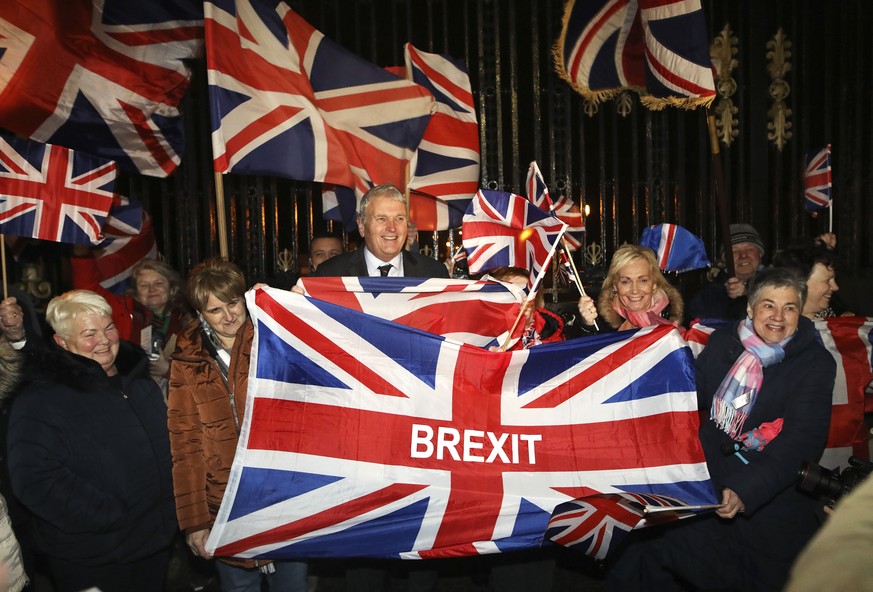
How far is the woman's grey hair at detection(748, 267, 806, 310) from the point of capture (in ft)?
11.0

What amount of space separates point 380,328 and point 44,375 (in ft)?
4.52

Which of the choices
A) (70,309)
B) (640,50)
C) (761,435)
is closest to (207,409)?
(70,309)

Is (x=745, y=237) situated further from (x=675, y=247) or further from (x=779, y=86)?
(x=779, y=86)

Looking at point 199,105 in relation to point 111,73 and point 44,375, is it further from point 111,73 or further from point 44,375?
point 44,375

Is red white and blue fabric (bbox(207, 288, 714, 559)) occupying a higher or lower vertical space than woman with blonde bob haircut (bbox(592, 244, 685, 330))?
lower

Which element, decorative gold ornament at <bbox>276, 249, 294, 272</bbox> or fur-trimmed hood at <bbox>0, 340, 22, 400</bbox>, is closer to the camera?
fur-trimmed hood at <bbox>0, 340, 22, 400</bbox>

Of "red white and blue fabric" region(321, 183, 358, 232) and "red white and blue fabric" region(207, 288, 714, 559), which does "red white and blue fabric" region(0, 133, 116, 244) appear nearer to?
"red white and blue fabric" region(321, 183, 358, 232)

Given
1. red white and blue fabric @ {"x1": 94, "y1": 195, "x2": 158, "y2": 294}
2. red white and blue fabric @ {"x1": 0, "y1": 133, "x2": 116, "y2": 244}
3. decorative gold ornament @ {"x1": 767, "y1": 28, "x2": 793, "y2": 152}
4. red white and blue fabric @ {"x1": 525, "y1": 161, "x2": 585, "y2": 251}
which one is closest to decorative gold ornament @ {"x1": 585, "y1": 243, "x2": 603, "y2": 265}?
decorative gold ornament @ {"x1": 767, "y1": 28, "x2": 793, "y2": 152}

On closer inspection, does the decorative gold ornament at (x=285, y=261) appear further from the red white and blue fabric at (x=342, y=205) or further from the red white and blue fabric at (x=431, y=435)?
the red white and blue fabric at (x=431, y=435)

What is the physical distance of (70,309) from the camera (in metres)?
3.15

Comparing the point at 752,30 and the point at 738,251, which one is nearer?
the point at 738,251

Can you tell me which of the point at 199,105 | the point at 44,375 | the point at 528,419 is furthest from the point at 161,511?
the point at 199,105

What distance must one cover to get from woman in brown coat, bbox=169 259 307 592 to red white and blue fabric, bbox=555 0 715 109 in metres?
3.53

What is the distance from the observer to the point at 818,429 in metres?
3.22
